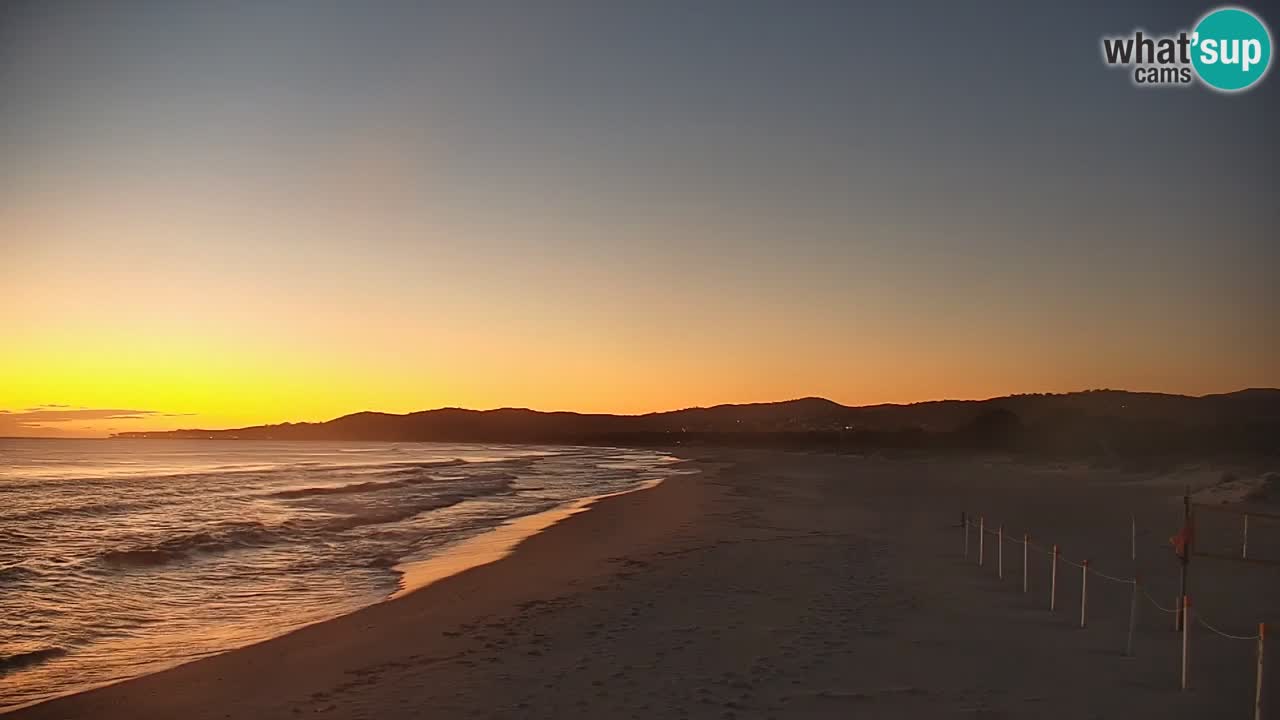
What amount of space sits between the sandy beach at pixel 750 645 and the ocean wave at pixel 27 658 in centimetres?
230

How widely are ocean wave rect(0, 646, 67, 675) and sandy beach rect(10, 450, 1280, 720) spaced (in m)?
2.30

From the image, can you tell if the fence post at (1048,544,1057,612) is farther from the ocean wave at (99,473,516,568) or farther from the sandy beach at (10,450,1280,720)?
the ocean wave at (99,473,516,568)

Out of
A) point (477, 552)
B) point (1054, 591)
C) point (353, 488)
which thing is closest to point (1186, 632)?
point (1054, 591)

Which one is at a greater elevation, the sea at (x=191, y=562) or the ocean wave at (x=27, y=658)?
the ocean wave at (x=27, y=658)

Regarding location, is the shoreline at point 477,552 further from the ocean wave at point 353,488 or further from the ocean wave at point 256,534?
the ocean wave at point 353,488

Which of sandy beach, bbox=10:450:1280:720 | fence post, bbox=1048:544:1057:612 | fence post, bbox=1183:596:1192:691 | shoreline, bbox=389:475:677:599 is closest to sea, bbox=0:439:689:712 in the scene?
shoreline, bbox=389:475:677:599

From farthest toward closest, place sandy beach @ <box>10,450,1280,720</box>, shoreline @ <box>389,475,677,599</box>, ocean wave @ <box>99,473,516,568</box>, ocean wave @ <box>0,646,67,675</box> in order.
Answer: ocean wave @ <box>99,473,516,568</box> < shoreline @ <box>389,475,677,599</box> < ocean wave @ <box>0,646,67,675</box> < sandy beach @ <box>10,450,1280,720</box>

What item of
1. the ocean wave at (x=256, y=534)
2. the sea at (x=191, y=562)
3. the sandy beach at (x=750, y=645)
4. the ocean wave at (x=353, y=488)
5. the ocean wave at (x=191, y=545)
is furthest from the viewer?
the ocean wave at (x=353, y=488)

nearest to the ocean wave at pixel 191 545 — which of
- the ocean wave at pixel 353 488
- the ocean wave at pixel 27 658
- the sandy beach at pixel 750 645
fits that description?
the ocean wave at pixel 27 658

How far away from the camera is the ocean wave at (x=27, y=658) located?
10.3m

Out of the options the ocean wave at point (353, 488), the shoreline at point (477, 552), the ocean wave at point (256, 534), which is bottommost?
the ocean wave at point (353, 488)

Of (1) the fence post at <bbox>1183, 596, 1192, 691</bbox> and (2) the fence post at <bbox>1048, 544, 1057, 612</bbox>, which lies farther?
(2) the fence post at <bbox>1048, 544, 1057, 612</bbox>

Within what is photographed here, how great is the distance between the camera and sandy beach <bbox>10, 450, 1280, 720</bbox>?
310 inches

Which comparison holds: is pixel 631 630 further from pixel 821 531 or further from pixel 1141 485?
pixel 1141 485
